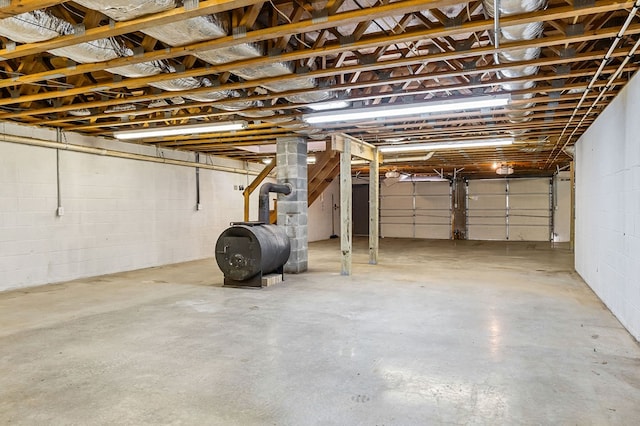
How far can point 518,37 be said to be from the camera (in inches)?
117

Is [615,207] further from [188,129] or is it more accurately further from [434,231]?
[434,231]

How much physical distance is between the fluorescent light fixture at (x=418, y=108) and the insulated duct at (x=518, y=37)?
208mm

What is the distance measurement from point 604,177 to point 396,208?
10.8 m

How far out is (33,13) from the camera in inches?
109

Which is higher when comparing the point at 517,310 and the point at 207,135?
the point at 207,135

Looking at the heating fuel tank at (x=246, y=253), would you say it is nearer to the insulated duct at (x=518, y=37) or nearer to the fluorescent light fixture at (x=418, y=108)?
the fluorescent light fixture at (x=418, y=108)

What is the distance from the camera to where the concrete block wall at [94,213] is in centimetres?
603

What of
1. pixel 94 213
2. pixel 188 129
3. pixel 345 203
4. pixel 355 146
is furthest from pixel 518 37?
pixel 94 213

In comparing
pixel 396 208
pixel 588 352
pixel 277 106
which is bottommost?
pixel 588 352

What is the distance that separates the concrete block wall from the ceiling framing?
695mm

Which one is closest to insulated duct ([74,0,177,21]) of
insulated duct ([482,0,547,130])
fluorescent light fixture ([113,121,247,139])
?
insulated duct ([482,0,547,130])

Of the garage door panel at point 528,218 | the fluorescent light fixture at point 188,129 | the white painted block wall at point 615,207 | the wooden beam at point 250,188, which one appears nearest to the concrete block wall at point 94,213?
the fluorescent light fixture at point 188,129

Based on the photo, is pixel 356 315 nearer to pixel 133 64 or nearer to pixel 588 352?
pixel 588 352

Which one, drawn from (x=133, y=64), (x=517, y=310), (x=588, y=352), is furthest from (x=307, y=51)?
(x=517, y=310)
